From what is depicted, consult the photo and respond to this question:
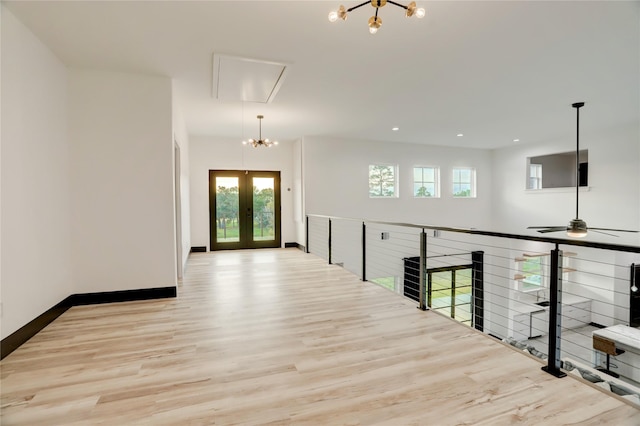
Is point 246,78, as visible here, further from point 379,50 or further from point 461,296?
point 461,296

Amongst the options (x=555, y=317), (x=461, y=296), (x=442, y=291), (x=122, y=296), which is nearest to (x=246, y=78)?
(x=122, y=296)

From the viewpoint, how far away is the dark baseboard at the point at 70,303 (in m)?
2.42

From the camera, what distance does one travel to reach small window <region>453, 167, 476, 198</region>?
944cm

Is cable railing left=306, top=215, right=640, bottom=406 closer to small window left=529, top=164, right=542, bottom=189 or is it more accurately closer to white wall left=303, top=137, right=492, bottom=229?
white wall left=303, top=137, right=492, bottom=229

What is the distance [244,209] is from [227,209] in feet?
1.40

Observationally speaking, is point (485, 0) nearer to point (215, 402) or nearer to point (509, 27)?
point (509, 27)

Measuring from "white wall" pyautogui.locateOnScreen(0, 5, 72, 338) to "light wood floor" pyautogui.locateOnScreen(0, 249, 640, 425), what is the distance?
39 cm

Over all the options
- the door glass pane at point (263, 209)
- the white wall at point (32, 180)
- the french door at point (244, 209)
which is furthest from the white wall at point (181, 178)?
the door glass pane at point (263, 209)

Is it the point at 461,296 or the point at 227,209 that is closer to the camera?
the point at 227,209

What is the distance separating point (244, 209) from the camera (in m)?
7.88

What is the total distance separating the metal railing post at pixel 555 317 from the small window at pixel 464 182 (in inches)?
304

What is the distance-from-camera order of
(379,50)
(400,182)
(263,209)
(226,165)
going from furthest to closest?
(400,182)
(263,209)
(226,165)
(379,50)

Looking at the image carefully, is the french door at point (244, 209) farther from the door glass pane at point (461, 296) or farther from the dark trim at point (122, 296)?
the door glass pane at point (461, 296)

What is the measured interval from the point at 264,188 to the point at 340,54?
519 cm
